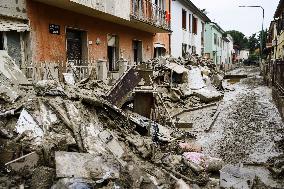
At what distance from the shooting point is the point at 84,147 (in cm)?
582

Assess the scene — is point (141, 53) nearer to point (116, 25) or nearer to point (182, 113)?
point (116, 25)

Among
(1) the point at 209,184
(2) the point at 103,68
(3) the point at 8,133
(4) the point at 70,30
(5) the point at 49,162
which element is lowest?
(1) the point at 209,184

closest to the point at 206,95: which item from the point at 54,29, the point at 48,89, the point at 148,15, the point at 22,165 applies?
the point at 148,15

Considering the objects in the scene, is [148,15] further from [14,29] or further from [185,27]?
[185,27]

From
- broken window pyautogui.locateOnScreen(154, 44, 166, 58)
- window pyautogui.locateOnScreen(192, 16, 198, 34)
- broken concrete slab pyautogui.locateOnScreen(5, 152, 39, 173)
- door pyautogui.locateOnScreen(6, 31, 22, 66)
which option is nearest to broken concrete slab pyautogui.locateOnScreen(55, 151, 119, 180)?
broken concrete slab pyautogui.locateOnScreen(5, 152, 39, 173)

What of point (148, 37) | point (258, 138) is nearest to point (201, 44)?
point (148, 37)

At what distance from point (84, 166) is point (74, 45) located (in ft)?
28.9

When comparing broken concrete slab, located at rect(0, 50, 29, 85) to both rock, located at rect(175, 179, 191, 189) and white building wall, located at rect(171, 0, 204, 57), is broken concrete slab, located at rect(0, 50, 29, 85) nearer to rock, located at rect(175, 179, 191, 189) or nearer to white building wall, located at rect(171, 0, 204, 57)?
rock, located at rect(175, 179, 191, 189)

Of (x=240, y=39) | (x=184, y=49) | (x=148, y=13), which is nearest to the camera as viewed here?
(x=148, y=13)

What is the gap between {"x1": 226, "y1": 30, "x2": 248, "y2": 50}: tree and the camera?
99.7m

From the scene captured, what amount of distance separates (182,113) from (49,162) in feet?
26.2

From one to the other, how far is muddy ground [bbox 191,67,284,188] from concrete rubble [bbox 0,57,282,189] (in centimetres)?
68

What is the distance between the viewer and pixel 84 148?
5.80 meters

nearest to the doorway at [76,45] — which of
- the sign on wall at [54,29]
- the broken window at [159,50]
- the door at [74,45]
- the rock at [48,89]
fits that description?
the door at [74,45]
